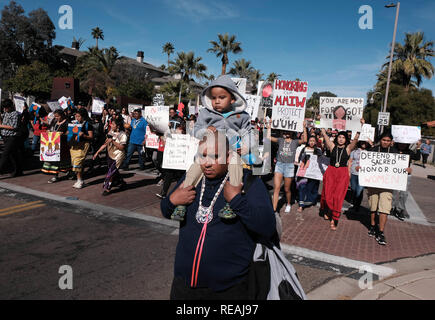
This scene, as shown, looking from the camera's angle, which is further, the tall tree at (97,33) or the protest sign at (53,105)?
the tall tree at (97,33)

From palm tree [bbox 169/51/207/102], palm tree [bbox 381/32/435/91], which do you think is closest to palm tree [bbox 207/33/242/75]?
palm tree [bbox 169/51/207/102]

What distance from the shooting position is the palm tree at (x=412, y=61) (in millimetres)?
37531

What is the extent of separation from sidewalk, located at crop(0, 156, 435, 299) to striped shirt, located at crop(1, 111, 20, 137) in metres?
1.21

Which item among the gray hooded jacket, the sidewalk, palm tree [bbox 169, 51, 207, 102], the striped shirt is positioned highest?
palm tree [bbox 169, 51, 207, 102]

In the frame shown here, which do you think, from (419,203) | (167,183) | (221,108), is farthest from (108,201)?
(419,203)

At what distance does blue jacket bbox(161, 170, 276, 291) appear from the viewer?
1.83 m

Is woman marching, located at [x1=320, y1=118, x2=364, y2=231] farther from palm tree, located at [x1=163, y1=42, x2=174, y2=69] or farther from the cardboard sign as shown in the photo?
A: palm tree, located at [x1=163, y1=42, x2=174, y2=69]

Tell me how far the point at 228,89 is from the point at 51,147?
719cm

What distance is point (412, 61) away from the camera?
3788cm

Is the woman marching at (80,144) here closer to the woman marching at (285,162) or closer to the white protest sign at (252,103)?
the white protest sign at (252,103)

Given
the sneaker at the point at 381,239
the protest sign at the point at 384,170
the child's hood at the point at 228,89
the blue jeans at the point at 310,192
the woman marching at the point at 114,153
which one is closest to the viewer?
the child's hood at the point at 228,89

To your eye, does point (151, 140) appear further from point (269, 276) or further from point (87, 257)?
point (269, 276)

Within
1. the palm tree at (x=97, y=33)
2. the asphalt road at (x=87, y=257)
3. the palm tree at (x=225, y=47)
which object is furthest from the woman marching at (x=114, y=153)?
the palm tree at (x=97, y=33)

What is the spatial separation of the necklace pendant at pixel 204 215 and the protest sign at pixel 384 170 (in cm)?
483
